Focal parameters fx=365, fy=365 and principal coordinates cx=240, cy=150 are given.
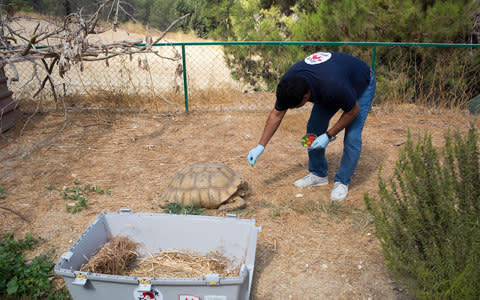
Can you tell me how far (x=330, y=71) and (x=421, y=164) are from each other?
1.27 meters

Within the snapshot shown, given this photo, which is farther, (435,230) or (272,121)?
(272,121)

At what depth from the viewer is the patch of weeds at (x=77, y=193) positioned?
13.2ft

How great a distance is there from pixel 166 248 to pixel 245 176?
1.77 metres

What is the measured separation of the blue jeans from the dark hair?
2.56ft

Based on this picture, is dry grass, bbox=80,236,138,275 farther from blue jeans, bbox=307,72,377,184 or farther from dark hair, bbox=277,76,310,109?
blue jeans, bbox=307,72,377,184

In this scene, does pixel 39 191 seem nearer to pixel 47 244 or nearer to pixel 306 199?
pixel 47 244

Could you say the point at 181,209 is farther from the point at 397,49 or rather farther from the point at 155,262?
the point at 397,49

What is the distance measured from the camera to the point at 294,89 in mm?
3285

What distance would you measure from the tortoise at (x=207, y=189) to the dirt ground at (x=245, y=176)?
155 mm

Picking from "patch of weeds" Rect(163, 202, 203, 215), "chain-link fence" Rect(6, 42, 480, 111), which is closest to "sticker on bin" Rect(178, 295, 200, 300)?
"patch of weeds" Rect(163, 202, 203, 215)

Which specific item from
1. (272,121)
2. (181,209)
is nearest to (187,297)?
(181,209)

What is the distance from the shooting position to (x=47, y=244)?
11.3 feet

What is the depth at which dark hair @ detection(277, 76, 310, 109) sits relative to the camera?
329cm

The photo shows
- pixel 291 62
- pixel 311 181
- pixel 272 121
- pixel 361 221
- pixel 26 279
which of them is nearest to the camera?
pixel 26 279
